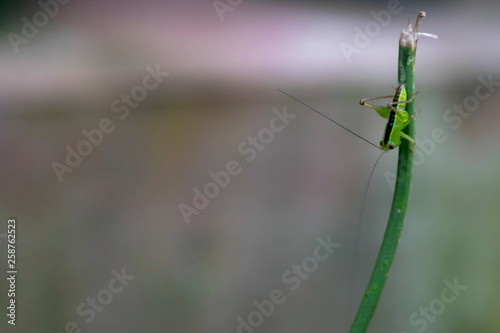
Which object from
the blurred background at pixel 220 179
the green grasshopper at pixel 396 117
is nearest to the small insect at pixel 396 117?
the green grasshopper at pixel 396 117

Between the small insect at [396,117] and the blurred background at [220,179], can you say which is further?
the blurred background at [220,179]

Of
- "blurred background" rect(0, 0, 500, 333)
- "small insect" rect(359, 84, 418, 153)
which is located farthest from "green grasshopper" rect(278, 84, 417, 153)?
"blurred background" rect(0, 0, 500, 333)

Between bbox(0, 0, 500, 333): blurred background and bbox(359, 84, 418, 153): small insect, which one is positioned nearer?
bbox(359, 84, 418, 153): small insect

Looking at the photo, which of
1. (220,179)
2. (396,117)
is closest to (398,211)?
(396,117)

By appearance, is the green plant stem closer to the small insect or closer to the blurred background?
the small insect

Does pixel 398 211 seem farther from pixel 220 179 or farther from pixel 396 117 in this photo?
pixel 220 179

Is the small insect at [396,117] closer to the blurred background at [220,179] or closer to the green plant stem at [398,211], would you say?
the green plant stem at [398,211]

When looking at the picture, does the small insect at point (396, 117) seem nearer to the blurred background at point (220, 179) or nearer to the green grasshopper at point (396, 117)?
the green grasshopper at point (396, 117)
